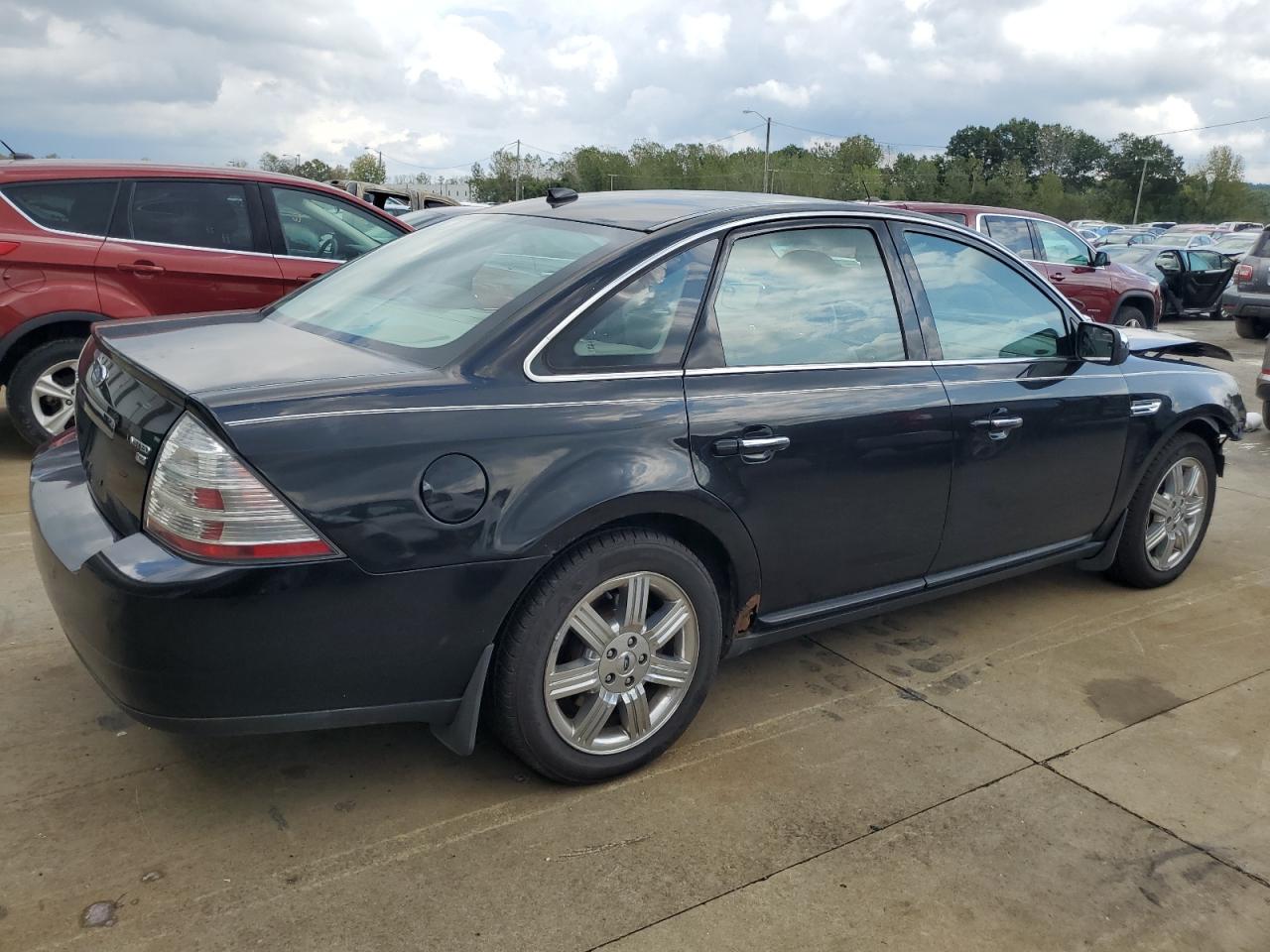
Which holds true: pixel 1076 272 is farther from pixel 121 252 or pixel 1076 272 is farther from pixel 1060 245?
pixel 121 252

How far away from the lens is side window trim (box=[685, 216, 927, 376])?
311 centimetres

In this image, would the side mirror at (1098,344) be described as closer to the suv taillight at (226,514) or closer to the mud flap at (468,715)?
the mud flap at (468,715)

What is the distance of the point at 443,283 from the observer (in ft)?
10.9

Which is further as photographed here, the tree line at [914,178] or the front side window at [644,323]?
the tree line at [914,178]

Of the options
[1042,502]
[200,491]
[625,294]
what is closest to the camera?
[200,491]

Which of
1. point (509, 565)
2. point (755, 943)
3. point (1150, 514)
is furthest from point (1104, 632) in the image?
point (509, 565)

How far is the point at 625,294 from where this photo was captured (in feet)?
9.86

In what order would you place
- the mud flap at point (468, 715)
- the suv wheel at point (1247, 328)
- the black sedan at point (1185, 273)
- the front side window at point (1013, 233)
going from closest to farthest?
the mud flap at point (468, 715)
the front side window at point (1013, 233)
the suv wheel at point (1247, 328)
the black sedan at point (1185, 273)

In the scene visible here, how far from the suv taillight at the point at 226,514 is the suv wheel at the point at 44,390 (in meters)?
4.17

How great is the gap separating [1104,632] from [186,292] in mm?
5342

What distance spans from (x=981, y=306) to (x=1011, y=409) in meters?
0.42

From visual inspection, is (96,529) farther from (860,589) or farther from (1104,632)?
(1104,632)

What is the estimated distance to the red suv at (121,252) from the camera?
6020 millimetres

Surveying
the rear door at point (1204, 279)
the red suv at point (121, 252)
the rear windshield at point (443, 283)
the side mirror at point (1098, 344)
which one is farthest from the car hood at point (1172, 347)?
the rear door at point (1204, 279)
